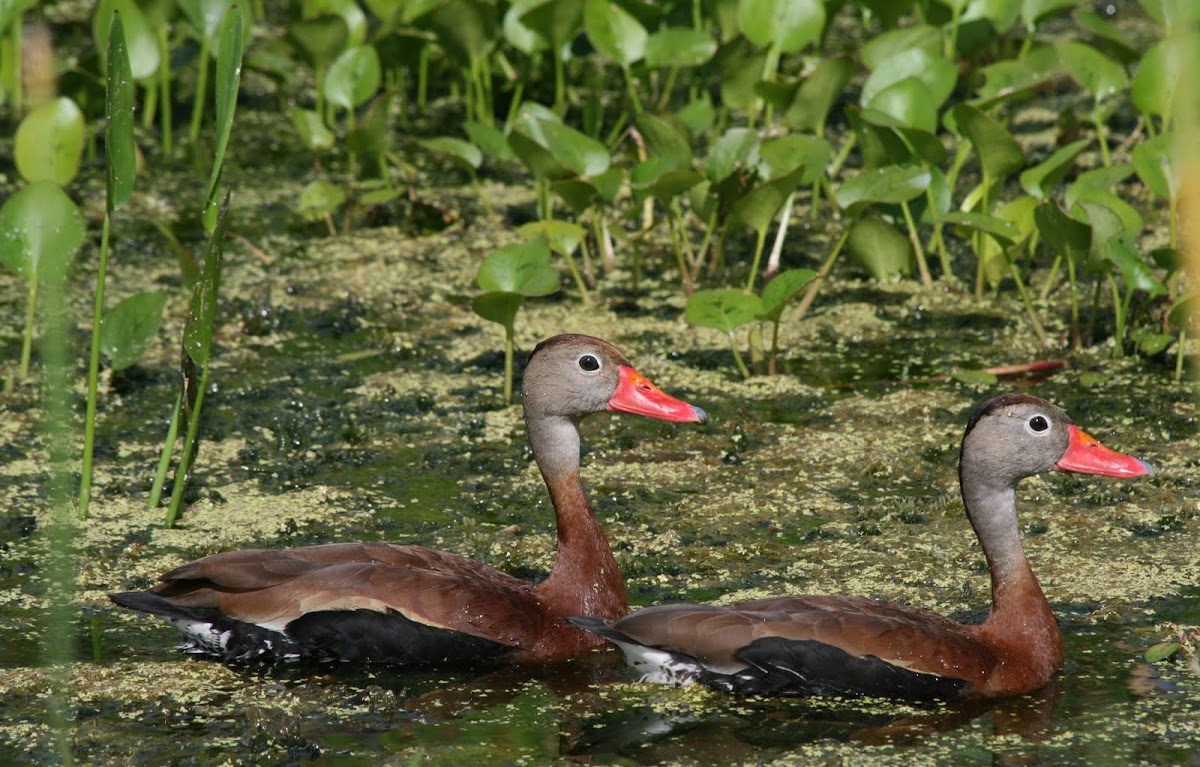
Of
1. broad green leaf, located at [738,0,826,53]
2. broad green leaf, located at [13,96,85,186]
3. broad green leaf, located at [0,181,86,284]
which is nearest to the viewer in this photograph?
broad green leaf, located at [0,181,86,284]

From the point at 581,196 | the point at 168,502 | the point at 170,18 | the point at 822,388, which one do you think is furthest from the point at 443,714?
the point at 170,18

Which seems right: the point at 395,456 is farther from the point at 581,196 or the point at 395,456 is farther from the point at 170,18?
the point at 170,18

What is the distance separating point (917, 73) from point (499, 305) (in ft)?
8.55

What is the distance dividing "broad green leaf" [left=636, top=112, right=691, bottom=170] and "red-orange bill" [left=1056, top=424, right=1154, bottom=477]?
9.82ft

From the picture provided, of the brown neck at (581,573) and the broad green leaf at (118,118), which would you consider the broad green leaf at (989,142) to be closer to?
the brown neck at (581,573)

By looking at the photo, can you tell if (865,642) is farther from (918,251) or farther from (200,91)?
(200,91)

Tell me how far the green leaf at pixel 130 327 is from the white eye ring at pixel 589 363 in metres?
2.13

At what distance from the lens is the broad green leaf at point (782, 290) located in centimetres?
671

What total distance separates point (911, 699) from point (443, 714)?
126cm

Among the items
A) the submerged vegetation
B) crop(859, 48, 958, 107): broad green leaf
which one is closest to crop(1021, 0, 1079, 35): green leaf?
the submerged vegetation

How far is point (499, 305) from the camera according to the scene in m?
6.64

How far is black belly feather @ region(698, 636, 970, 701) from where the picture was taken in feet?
15.0

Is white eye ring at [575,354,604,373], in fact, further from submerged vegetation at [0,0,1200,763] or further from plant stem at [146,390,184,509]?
plant stem at [146,390,184,509]

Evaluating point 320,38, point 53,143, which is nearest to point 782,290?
point 53,143
